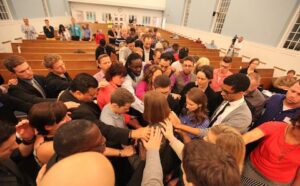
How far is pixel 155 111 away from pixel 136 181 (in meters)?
0.52

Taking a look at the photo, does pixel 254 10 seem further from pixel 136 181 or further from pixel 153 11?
pixel 153 11

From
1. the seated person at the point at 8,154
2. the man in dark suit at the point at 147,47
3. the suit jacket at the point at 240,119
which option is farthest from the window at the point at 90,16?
the suit jacket at the point at 240,119

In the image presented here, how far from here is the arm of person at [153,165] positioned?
90 cm

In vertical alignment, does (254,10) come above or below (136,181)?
above

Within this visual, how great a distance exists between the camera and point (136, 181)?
100 cm

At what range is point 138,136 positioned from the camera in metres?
1.31

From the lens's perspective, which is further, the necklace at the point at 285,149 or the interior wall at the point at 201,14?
the interior wall at the point at 201,14

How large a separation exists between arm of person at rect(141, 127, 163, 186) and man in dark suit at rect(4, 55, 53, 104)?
5.71 ft

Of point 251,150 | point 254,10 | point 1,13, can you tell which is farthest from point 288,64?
point 1,13

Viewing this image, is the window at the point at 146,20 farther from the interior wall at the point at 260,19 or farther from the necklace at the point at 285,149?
the necklace at the point at 285,149

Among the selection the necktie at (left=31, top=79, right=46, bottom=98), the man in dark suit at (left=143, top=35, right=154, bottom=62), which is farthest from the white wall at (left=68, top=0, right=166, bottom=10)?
the necktie at (left=31, top=79, right=46, bottom=98)

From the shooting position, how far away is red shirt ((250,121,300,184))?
127cm

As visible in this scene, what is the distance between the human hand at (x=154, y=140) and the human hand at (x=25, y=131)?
38.0 inches

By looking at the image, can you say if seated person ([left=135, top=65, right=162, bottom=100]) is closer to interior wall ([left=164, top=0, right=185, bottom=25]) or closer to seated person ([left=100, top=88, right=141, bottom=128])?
seated person ([left=100, top=88, right=141, bottom=128])
